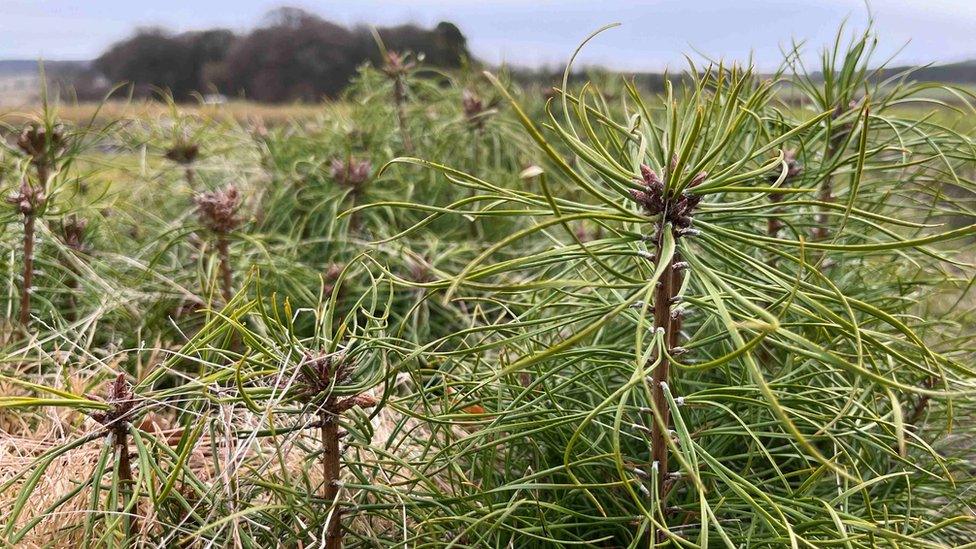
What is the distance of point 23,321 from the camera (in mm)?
615

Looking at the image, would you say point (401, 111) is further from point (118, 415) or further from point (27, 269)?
point (118, 415)

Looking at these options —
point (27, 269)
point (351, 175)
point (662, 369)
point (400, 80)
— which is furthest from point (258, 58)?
point (662, 369)

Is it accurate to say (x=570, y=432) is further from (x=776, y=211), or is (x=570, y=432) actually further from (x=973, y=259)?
(x=973, y=259)

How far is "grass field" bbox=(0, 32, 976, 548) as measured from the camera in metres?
0.31

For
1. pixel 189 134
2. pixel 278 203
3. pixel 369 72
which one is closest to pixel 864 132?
pixel 278 203

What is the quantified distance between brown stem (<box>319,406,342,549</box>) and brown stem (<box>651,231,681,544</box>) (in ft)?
0.51

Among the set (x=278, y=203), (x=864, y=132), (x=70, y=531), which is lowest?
(x=70, y=531)

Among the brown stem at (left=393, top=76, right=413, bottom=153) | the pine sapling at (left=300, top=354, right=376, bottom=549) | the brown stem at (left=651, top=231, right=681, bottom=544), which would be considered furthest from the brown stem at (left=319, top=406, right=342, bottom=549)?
the brown stem at (left=393, top=76, right=413, bottom=153)

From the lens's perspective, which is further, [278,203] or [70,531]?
[278,203]

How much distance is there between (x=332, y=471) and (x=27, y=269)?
14.9 inches

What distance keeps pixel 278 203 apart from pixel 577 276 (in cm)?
52

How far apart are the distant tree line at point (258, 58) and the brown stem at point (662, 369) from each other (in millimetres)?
1321

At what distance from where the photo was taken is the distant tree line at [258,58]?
1.59 meters

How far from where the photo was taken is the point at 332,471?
0.39 metres
